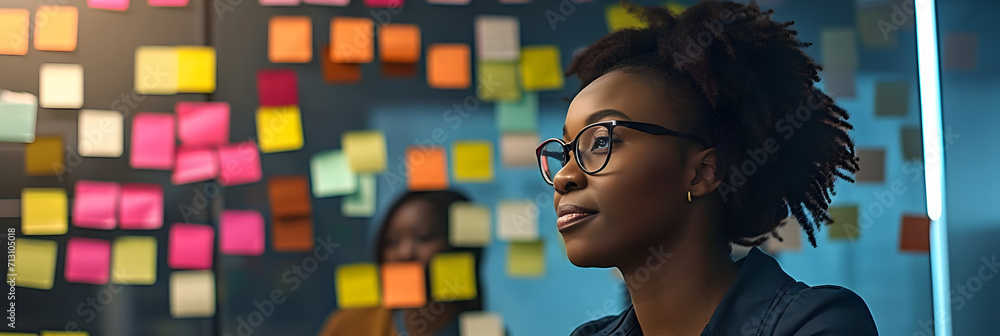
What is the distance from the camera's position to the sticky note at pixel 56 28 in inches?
76.3

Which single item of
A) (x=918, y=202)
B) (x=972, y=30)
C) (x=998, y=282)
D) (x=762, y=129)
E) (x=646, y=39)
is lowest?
(x=998, y=282)

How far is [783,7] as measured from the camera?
2102 mm

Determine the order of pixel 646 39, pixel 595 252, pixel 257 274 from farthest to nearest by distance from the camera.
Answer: pixel 257 274 < pixel 646 39 < pixel 595 252

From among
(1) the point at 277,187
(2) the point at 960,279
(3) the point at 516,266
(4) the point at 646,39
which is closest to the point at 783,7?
(2) the point at 960,279

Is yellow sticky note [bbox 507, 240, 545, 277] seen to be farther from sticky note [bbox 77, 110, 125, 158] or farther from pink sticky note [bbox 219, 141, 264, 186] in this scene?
sticky note [bbox 77, 110, 125, 158]

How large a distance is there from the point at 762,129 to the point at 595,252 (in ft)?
0.85

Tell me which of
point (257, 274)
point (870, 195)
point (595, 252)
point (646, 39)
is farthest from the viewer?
point (870, 195)

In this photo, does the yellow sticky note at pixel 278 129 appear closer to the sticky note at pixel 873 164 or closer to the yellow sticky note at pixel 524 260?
the yellow sticky note at pixel 524 260

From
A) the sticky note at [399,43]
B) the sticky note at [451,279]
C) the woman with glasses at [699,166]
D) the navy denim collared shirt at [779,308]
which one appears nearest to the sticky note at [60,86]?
the sticky note at [399,43]

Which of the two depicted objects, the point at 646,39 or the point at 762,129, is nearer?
the point at 762,129

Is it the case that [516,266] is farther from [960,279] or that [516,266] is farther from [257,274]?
[960,279]

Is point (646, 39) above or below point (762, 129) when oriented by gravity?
above

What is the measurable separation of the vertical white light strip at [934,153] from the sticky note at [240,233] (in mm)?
1757

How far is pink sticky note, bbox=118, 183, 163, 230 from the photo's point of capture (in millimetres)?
1919
